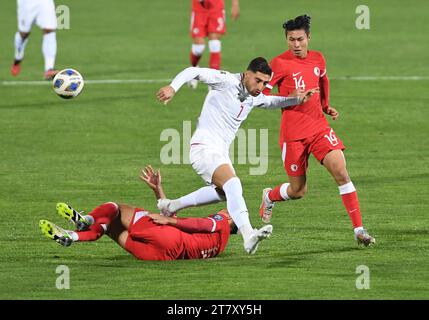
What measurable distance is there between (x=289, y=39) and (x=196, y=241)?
2.83 meters

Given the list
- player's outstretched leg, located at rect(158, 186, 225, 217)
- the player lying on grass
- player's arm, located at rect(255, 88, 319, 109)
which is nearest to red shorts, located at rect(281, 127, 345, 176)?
player's arm, located at rect(255, 88, 319, 109)

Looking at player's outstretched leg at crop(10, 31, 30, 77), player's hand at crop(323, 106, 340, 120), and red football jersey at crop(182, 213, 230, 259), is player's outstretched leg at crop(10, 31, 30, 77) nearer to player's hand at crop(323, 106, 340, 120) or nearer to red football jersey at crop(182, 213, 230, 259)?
player's hand at crop(323, 106, 340, 120)

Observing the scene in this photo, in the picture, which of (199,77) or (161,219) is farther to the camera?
(199,77)

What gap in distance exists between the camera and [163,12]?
135 feet

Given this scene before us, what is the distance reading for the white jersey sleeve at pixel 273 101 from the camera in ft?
48.1

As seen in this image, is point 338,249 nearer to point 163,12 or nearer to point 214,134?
point 214,134

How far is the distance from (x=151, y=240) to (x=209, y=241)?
60cm

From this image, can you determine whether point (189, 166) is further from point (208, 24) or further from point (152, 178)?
point (208, 24)

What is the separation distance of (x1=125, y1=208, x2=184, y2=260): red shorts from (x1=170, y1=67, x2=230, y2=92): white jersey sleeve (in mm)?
1433

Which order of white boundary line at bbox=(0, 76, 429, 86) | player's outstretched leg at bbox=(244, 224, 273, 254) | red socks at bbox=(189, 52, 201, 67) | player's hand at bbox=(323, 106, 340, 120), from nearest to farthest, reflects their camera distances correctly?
1. player's outstretched leg at bbox=(244, 224, 273, 254)
2. player's hand at bbox=(323, 106, 340, 120)
3. red socks at bbox=(189, 52, 201, 67)
4. white boundary line at bbox=(0, 76, 429, 86)

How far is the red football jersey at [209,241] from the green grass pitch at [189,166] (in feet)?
0.34

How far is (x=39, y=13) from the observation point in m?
27.8

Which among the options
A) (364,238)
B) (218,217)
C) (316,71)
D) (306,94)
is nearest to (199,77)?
(306,94)

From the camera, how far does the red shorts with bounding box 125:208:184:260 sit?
1360 cm
